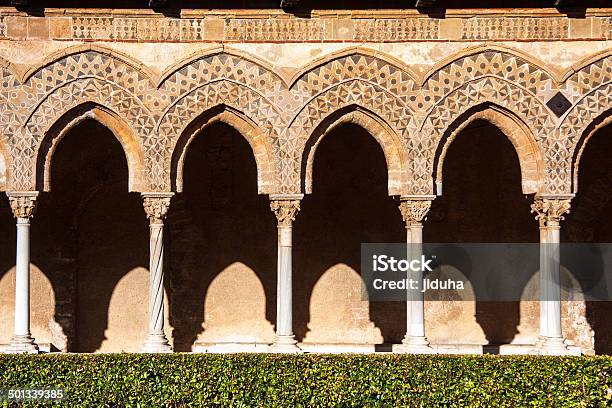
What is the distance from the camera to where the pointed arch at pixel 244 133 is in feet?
51.0

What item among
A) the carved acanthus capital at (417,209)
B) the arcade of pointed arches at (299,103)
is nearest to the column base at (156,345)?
the arcade of pointed arches at (299,103)

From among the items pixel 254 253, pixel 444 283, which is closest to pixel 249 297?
pixel 254 253

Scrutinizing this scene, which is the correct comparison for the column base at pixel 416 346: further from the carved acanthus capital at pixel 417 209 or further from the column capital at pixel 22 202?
the column capital at pixel 22 202

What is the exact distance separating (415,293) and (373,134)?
7.85 feet

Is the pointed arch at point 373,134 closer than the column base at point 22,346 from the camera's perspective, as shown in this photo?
No

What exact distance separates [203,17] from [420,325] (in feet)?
17.8

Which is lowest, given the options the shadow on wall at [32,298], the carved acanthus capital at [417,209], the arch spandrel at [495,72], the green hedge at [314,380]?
the green hedge at [314,380]

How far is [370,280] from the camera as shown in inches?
716

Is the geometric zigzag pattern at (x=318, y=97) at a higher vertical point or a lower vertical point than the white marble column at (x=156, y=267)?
higher

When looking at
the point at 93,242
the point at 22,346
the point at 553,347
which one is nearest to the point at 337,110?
the point at 553,347

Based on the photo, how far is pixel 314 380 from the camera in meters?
13.9

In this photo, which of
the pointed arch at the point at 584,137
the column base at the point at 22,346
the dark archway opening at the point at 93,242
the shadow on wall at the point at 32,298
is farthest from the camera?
the dark archway opening at the point at 93,242

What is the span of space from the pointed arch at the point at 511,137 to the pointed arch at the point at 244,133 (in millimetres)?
2454

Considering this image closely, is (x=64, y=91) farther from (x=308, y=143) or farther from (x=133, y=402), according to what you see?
(x=133, y=402)
